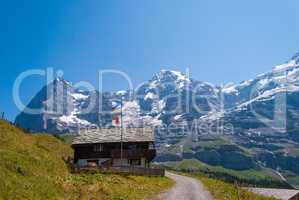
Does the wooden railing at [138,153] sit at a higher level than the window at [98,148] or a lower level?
lower

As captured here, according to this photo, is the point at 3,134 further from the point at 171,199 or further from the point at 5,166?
the point at 171,199

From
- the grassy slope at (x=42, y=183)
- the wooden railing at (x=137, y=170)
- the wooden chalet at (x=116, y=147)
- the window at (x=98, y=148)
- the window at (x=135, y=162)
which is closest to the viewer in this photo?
the grassy slope at (x=42, y=183)

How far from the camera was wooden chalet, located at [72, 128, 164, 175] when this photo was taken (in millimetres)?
86125

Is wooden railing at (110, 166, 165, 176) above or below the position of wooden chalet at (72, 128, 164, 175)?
below

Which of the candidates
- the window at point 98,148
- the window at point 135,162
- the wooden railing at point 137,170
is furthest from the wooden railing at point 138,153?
the wooden railing at point 137,170

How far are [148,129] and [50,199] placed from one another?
184 ft

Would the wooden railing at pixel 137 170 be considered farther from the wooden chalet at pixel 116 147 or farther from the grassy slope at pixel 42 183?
the wooden chalet at pixel 116 147

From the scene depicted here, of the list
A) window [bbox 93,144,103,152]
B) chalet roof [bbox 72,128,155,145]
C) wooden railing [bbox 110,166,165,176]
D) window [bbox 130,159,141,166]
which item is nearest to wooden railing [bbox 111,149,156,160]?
window [bbox 130,159,141,166]

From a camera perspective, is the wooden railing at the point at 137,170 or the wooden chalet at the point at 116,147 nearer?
the wooden railing at the point at 137,170

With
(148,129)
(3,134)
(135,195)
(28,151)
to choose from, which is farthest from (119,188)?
(148,129)

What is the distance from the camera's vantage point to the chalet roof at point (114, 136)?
8688 cm

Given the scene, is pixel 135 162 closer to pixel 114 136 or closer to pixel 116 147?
pixel 116 147

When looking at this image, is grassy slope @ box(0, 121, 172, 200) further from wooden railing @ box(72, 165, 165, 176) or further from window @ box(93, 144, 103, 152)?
window @ box(93, 144, 103, 152)

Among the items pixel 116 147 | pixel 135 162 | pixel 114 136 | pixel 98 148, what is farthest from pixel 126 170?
pixel 98 148
